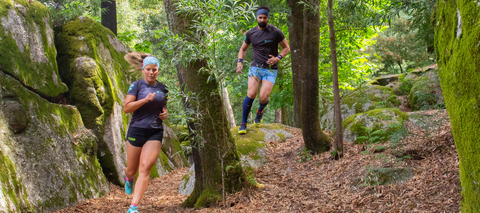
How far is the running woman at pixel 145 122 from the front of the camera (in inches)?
141

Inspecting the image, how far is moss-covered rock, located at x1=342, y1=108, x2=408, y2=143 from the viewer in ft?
17.7

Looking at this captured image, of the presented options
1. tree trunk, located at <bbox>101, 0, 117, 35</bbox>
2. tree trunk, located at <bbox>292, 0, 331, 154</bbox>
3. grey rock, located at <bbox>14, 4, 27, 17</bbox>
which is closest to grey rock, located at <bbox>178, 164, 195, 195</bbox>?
tree trunk, located at <bbox>292, 0, 331, 154</bbox>

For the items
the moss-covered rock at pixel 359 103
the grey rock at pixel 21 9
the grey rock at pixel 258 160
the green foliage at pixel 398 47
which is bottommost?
the grey rock at pixel 258 160

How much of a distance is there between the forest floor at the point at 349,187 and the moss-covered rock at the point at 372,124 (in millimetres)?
286

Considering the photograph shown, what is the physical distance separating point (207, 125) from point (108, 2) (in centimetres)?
805

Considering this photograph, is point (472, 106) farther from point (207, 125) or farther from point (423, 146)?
point (207, 125)

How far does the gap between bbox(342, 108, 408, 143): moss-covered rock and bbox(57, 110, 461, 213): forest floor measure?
29 cm

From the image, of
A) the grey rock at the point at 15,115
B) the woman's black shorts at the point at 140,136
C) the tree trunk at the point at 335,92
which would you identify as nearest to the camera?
the woman's black shorts at the point at 140,136

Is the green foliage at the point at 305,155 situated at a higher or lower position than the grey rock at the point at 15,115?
lower

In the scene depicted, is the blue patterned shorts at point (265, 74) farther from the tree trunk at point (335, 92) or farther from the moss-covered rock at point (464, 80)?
the moss-covered rock at point (464, 80)

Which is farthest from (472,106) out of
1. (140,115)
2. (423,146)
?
(140,115)

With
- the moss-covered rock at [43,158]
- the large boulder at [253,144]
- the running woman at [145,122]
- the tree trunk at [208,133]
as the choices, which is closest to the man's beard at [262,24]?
the tree trunk at [208,133]

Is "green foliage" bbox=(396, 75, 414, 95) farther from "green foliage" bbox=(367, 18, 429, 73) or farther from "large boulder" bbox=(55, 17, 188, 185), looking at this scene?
"green foliage" bbox=(367, 18, 429, 73)

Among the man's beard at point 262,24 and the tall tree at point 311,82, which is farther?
the tall tree at point 311,82
